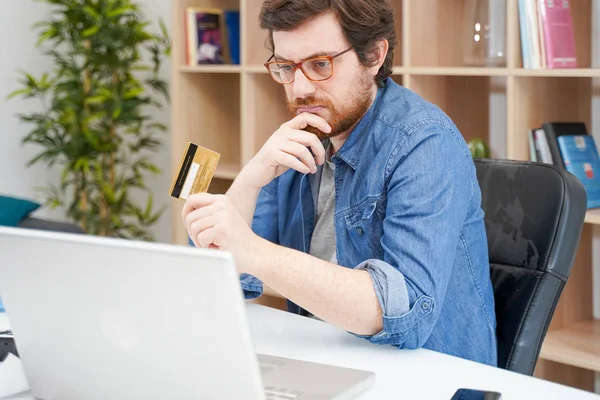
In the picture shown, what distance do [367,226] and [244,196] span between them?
25 cm

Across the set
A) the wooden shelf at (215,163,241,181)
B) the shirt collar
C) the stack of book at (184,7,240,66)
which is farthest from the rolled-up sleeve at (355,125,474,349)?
the stack of book at (184,7,240,66)

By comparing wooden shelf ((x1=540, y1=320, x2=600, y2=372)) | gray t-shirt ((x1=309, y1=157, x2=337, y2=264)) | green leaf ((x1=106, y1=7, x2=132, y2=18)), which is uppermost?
green leaf ((x1=106, y1=7, x2=132, y2=18))

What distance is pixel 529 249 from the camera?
1.40 m

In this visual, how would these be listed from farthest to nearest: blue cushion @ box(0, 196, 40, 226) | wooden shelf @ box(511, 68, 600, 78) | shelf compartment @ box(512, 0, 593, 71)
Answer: blue cushion @ box(0, 196, 40, 226) → shelf compartment @ box(512, 0, 593, 71) → wooden shelf @ box(511, 68, 600, 78)

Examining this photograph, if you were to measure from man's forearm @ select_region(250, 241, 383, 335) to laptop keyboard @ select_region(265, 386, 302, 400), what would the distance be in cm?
21

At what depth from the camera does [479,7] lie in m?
2.46

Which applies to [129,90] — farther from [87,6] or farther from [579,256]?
[579,256]

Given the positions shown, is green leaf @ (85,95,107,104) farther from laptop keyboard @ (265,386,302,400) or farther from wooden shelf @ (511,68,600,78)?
laptop keyboard @ (265,386,302,400)

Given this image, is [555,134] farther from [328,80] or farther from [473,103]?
[328,80]

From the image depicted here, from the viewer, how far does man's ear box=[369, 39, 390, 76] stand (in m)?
1.53

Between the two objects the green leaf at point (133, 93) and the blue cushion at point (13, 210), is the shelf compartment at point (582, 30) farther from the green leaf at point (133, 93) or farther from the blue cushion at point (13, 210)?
the green leaf at point (133, 93)

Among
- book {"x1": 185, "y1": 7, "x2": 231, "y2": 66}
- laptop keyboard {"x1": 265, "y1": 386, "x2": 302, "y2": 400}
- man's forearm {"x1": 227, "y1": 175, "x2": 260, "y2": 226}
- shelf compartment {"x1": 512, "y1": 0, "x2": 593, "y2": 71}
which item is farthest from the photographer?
book {"x1": 185, "y1": 7, "x2": 231, "y2": 66}

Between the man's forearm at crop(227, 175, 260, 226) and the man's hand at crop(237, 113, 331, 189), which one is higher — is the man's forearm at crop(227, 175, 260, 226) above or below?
below

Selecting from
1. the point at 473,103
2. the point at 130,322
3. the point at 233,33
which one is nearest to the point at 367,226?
the point at 130,322
